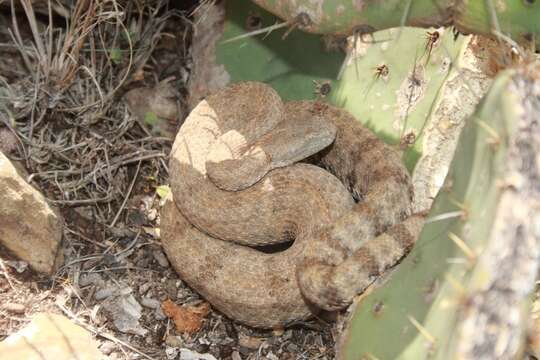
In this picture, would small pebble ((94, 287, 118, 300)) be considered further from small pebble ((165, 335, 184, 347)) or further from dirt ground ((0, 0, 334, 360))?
small pebble ((165, 335, 184, 347))

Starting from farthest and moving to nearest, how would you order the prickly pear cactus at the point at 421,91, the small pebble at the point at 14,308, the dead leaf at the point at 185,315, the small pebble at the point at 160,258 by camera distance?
the small pebble at the point at 160,258, the dead leaf at the point at 185,315, the prickly pear cactus at the point at 421,91, the small pebble at the point at 14,308

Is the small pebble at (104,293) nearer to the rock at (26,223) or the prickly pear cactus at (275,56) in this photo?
the rock at (26,223)

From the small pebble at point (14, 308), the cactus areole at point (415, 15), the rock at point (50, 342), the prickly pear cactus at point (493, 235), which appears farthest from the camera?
the small pebble at point (14, 308)

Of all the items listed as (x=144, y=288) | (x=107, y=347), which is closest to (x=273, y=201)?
(x=144, y=288)

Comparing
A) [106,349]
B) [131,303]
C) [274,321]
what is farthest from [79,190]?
[274,321]

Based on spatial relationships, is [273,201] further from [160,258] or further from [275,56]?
[275,56]

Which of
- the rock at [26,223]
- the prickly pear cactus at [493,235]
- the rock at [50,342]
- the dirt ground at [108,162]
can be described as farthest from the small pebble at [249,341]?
the prickly pear cactus at [493,235]
